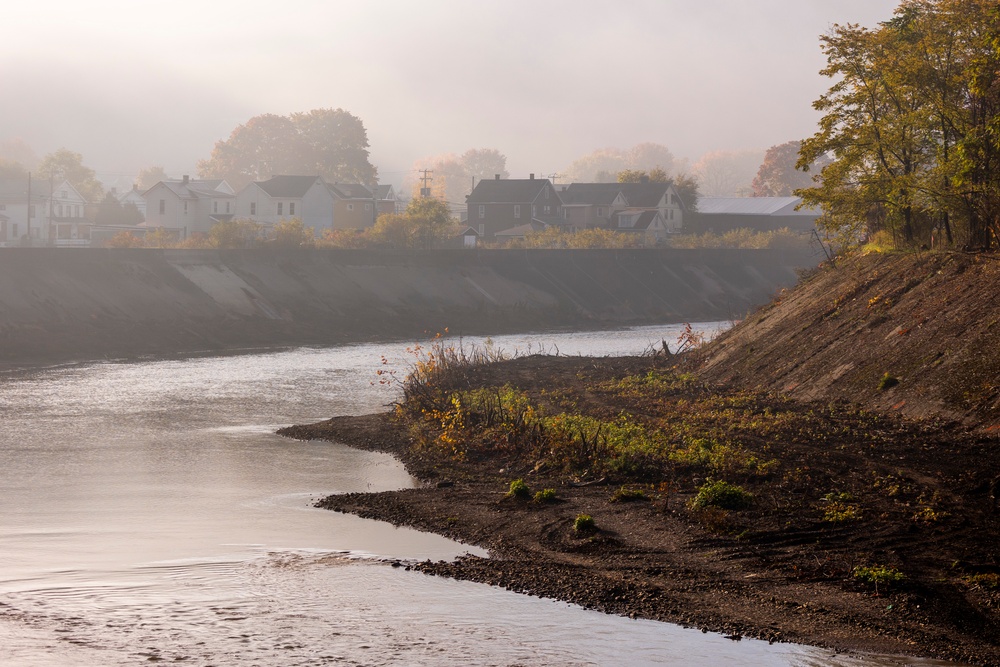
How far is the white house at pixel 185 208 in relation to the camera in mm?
110750

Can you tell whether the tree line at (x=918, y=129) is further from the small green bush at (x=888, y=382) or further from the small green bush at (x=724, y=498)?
the small green bush at (x=724, y=498)

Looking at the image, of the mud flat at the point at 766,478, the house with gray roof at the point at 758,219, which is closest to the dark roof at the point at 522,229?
the house with gray roof at the point at 758,219

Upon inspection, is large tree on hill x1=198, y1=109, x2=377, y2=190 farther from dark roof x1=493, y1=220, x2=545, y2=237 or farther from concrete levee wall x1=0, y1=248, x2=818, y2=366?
concrete levee wall x1=0, y1=248, x2=818, y2=366

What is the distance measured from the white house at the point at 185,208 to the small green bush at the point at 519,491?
9476cm

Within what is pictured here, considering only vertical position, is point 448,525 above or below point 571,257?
below

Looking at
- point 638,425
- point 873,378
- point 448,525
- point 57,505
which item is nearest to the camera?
point 448,525

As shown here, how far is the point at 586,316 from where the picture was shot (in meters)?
77.4

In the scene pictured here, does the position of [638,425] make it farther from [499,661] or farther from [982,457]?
[499,661]

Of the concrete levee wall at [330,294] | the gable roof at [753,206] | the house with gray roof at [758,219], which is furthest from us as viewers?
the gable roof at [753,206]

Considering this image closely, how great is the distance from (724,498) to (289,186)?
331 ft

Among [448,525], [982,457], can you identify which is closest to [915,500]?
[982,457]

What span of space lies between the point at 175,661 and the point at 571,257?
2949 inches

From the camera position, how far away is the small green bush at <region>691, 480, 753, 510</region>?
1764 centimetres

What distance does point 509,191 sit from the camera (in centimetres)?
11975
